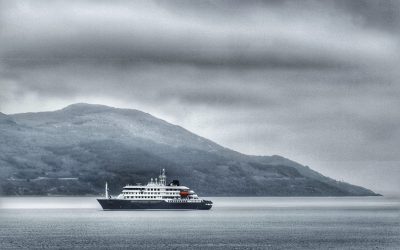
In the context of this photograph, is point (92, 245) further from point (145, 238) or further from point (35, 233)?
point (35, 233)

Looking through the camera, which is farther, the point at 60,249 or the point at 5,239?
the point at 5,239

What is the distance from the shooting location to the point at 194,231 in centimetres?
16300

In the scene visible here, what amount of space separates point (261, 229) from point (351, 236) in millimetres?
26293

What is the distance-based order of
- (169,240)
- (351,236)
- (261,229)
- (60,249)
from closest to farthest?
(60,249), (169,240), (351,236), (261,229)

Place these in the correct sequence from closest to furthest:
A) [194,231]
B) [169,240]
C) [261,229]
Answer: [169,240], [194,231], [261,229]

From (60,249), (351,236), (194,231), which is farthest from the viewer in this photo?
(194,231)

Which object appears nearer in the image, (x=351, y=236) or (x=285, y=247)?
(x=285, y=247)

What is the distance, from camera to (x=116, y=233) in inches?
6142

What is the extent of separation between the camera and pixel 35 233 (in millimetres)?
158750

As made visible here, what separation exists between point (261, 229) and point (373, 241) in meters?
37.4

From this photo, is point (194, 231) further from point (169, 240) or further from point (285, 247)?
point (285, 247)

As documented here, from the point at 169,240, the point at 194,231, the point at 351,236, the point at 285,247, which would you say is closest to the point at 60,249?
the point at 169,240

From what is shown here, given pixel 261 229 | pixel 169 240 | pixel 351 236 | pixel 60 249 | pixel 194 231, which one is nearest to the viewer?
pixel 60 249

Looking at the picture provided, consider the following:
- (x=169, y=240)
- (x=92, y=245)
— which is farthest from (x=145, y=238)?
(x=92, y=245)
